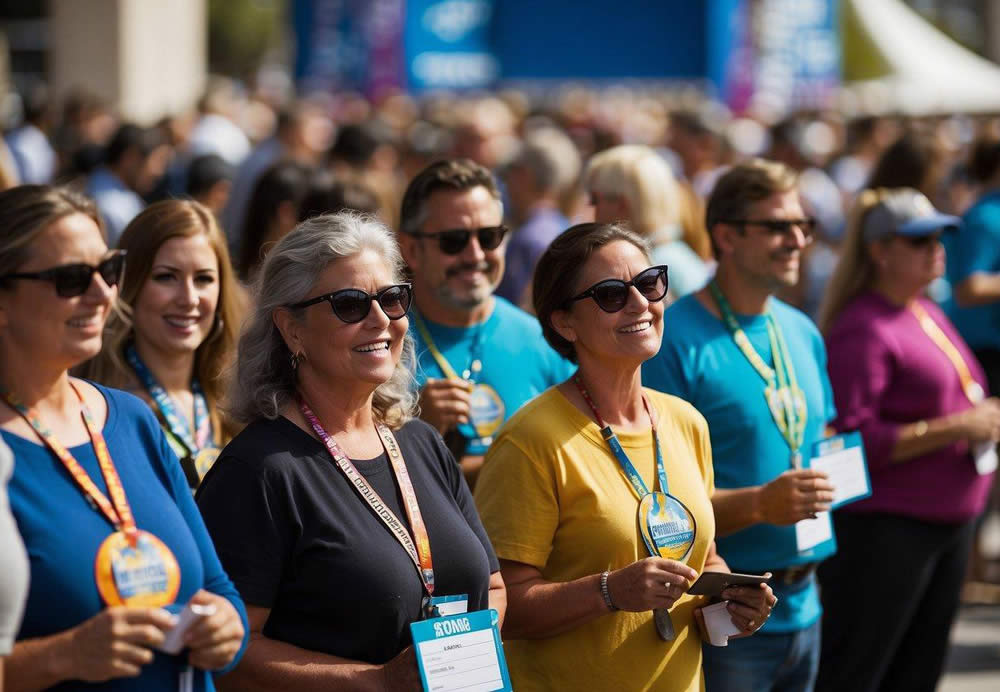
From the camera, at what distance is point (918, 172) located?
6.53 m

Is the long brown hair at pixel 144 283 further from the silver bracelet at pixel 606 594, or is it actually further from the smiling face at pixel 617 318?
the silver bracelet at pixel 606 594

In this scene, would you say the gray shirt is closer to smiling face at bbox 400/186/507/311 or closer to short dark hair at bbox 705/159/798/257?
smiling face at bbox 400/186/507/311

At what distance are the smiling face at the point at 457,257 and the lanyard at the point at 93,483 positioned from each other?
180 cm

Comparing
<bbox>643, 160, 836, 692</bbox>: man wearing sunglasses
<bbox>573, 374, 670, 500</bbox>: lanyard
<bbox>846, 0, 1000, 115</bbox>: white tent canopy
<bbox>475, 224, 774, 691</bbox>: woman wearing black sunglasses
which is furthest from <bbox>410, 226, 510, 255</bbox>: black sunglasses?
<bbox>846, 0, 1000, 115</bbox>: white tent canopy

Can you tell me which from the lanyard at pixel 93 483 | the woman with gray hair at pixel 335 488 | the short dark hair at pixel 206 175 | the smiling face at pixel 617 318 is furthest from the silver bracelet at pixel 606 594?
the short dark hair at pixel 206 175

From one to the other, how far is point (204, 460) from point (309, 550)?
1.06 meters

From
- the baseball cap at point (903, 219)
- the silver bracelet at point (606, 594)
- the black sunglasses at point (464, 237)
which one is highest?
the black sunglasses at point (464, 237)

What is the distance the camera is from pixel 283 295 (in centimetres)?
311

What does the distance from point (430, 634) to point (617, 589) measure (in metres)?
0.52

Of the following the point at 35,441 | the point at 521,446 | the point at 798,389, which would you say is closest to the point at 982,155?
the point at 798,389

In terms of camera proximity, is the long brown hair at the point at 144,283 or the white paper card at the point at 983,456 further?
the white paper card at the point at 983,456

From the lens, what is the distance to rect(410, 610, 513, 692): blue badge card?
2.82 metres

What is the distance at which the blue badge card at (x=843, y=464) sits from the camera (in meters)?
4.17

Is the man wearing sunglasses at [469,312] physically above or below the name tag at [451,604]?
above
